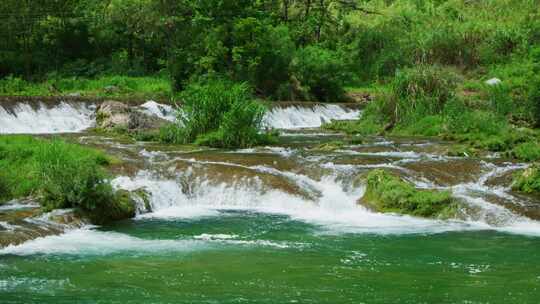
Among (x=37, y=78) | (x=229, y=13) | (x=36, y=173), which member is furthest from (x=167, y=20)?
(x=36, y=173)

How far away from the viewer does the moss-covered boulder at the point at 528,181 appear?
1520cm

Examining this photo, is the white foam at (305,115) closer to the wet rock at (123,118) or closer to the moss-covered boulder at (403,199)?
the wet rock at (123,118)

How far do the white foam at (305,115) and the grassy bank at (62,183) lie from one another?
51.6 feet

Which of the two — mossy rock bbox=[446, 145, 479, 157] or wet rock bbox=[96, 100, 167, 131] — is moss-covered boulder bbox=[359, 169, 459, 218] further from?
wet rock bbox=[96, 100, 167, 131]

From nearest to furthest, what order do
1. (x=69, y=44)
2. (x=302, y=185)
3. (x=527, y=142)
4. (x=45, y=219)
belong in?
(x=45, y=219) → (x=302, y=185) → (x=527, y=142) → (x=69, y=44)

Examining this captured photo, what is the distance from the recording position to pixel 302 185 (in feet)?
53.5

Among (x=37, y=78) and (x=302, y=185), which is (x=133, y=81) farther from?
(x=302, y=185)

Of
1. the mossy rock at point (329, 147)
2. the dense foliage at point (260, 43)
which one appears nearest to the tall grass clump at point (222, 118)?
the mossy rock at point (329, 147)

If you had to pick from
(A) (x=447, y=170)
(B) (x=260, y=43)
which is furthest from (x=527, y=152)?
(B) (x=260, y=43)

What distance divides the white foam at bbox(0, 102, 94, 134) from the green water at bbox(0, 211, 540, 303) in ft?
47.4

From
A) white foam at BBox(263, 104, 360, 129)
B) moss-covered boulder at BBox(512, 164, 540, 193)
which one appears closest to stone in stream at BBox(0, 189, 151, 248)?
moss-covered boulder at BBox(512, 164, 540, 193)

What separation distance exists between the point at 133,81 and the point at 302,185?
2271cm

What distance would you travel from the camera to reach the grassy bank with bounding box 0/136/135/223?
13.3m

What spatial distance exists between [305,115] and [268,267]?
75.3ft
